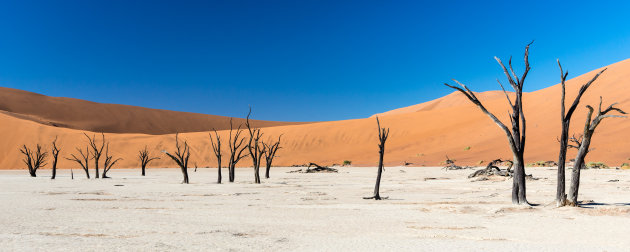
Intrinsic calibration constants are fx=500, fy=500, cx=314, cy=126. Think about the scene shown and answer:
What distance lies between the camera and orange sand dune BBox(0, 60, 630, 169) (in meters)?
40.3

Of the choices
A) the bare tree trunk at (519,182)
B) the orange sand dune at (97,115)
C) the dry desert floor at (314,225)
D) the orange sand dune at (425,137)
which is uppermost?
the orange sand dune at (97,115)

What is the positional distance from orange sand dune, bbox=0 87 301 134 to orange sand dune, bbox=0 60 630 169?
4288 centimetres

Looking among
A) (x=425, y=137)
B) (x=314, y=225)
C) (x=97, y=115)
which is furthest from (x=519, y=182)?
(x=97, y=115)

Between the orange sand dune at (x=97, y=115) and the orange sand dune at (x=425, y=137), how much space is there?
141 feet

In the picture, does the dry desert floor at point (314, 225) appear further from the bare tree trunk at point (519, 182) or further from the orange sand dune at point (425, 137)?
the orange sand dune at point (425, 137)

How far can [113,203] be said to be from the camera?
12164mm

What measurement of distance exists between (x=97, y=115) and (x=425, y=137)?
8499 cm

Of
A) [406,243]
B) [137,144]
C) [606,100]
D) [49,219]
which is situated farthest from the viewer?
[137,144]

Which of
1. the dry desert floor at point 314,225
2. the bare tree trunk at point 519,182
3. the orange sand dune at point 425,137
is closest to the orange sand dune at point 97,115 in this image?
the orange sand dune at point 425,137

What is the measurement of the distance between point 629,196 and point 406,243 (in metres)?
9.19

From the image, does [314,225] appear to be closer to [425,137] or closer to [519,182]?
[519,182]

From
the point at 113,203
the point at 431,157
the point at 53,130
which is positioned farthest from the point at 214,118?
the point at 113,203

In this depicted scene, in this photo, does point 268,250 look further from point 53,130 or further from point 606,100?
point 53,130

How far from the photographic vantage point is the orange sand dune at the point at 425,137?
40312mm
